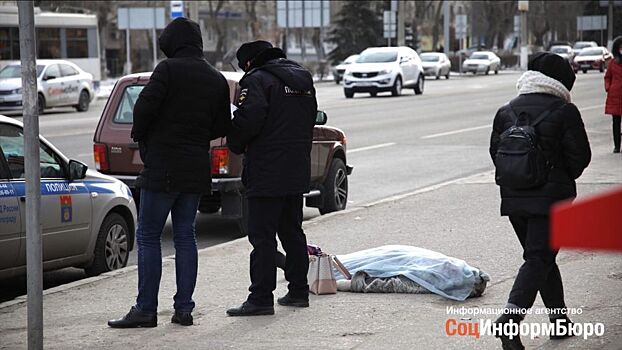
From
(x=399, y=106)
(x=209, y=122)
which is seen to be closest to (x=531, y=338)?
(x=209, y=122)

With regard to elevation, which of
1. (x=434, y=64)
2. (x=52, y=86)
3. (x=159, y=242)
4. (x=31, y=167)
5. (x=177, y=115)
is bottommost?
(x=434, y=64)

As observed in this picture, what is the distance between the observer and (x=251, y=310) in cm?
700

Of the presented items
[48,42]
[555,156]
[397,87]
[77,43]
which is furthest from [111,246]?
[77,43]

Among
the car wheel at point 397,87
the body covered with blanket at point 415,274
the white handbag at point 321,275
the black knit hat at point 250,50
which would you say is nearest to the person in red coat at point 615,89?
the body covered with blanket at point 415,274

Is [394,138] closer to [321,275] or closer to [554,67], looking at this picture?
[321,275]

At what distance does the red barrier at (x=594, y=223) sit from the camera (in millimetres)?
2104

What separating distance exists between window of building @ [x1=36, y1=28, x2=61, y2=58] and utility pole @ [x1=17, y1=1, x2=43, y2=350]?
33402 mm

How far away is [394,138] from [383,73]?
16822 mm

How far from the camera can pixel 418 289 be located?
24.7ft

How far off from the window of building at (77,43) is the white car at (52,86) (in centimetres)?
538

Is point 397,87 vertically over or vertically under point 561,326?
under

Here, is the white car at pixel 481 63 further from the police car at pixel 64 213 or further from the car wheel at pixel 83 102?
the police car at pixel 64 213

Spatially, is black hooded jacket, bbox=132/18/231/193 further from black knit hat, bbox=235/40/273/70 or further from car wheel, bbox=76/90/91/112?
car wheel, bbox=76/90/91/112

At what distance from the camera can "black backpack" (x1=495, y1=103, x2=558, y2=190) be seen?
5.66 m
